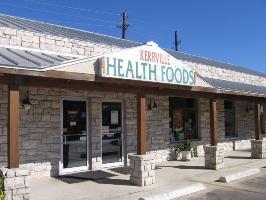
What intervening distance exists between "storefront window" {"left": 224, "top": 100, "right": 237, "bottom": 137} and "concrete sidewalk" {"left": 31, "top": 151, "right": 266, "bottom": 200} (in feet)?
15.8

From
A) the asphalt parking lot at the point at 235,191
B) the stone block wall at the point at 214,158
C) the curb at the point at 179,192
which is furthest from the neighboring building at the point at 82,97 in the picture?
the asphalt parking lot at the point at 235,191

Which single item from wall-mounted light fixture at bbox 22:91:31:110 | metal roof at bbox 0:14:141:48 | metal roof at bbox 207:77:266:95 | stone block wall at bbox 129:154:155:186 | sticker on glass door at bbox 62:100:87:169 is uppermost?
metal roof at bbox 0:14:141:48

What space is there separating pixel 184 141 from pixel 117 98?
12.6 feet

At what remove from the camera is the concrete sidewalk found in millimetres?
8305

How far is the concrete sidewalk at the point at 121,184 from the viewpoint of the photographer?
8305 millimetres

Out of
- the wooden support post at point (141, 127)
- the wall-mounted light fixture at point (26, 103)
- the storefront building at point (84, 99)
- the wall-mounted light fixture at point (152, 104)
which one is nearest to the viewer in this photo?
the storefront building at point (84, 99)

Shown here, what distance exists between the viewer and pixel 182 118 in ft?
48.5

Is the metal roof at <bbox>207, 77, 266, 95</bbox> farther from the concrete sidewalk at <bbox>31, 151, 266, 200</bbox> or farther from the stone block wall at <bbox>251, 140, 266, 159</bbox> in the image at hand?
the concrete sidewalk at <bbox>31, 151, 266, 200</bbox>

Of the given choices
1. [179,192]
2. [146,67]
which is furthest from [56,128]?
[179,192]

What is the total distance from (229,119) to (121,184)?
9689 millimetres

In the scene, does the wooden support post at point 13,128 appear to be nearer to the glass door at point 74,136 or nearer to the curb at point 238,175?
the glass door at point 74,136

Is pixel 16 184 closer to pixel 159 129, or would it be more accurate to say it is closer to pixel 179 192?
pixel 179 192

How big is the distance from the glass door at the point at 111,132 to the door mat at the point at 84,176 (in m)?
0.88

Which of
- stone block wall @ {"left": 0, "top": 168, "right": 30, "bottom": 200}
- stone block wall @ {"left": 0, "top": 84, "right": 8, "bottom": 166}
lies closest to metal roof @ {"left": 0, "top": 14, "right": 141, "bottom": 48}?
stone block wall @ {"left": 0, "top": 84, "right": 8, "bottom": 166}
